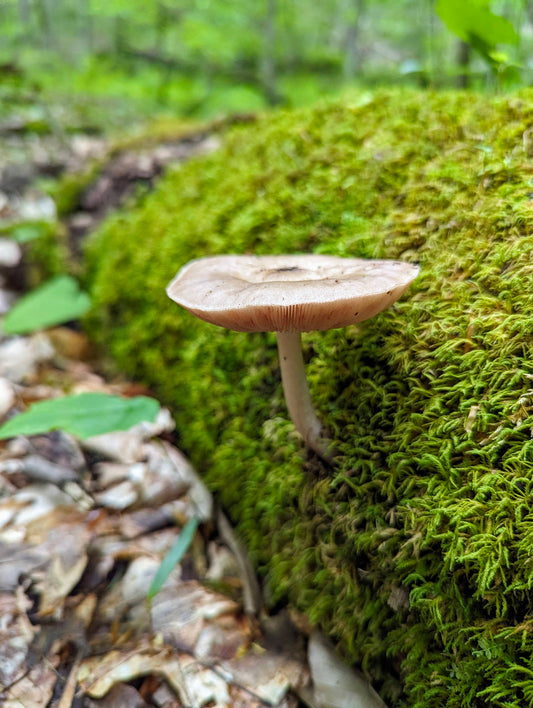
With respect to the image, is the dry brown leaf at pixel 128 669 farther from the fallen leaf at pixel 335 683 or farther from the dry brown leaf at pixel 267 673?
the fallen leaf at pixel 335 683

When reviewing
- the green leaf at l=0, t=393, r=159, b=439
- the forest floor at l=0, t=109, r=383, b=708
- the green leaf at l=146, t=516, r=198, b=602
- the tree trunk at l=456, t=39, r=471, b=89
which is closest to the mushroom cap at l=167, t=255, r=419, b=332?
the green leaf at l=0, t=393, r=159, b=439

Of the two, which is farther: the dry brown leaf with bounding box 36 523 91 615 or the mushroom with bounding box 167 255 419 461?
the dry brown leaf with bounding box 36 523 91 615

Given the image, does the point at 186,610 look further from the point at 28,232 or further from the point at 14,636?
the point at 28,232

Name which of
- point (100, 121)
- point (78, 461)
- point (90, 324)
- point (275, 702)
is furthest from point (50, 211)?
point (275, 702)

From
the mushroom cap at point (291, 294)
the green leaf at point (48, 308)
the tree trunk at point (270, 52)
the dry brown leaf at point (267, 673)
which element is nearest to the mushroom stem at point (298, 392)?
the mushroom cap at point (291, 294)

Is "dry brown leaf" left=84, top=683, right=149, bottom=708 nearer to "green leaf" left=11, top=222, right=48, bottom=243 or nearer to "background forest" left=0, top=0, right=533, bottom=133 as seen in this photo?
"green leaf" left=11, top=222, right=48, bottom=243

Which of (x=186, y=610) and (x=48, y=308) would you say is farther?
(x=48, y=308)

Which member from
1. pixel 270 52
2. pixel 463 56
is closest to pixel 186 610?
pixel 463 56
